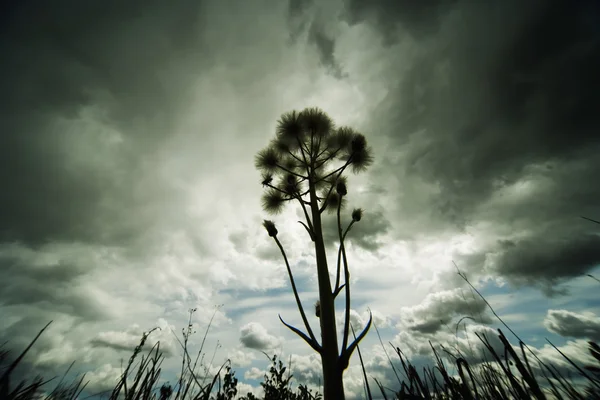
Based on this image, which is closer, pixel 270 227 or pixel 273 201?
pixel 270 227

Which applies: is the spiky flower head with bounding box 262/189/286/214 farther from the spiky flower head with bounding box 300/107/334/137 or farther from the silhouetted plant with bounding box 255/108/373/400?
Result: the spiky flower head with bounding box 300/107/334/137

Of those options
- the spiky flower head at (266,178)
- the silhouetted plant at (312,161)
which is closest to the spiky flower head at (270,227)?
the silhouetted plant at (312,161)

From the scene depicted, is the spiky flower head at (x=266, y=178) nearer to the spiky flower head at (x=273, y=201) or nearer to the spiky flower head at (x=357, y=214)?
the spiky flower head at (x=273, y=201)

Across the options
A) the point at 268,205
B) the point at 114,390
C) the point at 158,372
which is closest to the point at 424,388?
the point at 158,372

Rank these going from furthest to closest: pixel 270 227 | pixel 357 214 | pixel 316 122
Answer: pixel 316 122 → pixel 357 214 → pixel 270 227

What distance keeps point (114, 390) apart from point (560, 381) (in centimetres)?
196

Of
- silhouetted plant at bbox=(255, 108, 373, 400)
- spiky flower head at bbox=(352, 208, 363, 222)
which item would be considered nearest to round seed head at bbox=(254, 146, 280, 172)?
silhouetted plant at bbox=(255, 108, 373, 400)

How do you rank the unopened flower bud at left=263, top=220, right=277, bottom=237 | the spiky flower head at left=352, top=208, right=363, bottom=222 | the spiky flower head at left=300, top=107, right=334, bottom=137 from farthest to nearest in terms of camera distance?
the spiky flower head at left=300, top=107, right=334, bottom=137 → the spiky flower head at left=352, top=208, right=363, bottom=222 → the unopened flower bud at left=263, top=220, right=277, bottom=237

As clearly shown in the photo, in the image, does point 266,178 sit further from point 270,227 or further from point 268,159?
point 270,227

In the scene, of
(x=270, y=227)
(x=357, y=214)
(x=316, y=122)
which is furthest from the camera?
(x=316, y=122)

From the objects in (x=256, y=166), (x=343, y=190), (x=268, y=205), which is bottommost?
(x=343, y=190)

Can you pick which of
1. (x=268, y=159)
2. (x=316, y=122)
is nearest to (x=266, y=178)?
(x=268, y=159)

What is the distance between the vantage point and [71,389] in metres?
1.23

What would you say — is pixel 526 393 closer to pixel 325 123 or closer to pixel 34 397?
pixel 34 397
